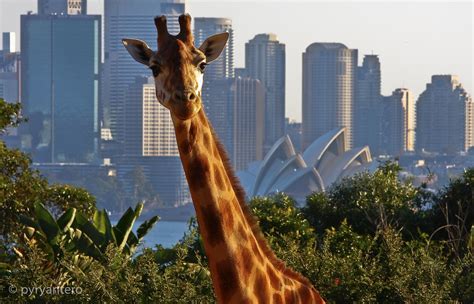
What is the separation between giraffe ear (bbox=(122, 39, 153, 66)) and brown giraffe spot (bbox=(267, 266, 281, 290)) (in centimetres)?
141

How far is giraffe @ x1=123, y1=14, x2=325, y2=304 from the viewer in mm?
7984

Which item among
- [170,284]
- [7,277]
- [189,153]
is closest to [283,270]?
[189,153]

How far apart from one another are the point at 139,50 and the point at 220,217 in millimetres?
1003

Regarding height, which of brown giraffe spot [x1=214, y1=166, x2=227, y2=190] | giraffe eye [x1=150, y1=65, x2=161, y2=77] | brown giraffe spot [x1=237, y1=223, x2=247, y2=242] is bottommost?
brown giraffe spot [x1=237, y1=223, x2=247, y2=242]

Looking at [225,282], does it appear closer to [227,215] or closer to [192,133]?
[227,215]

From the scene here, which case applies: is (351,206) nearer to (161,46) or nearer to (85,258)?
(85,258)

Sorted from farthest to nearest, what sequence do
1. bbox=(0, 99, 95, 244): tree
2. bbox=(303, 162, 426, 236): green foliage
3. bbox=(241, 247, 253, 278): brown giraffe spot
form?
bbox=(303, 162, 426, 236): green foliage < bbox=(0, 99, 95, 244): tree < bbox=(241, 247, 253, 278): brown giraffe spot

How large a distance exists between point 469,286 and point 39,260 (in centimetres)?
369

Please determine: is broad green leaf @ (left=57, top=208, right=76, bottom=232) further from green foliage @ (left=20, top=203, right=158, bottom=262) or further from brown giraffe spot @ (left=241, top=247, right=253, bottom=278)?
brown giraffe spot @ (left=241, top=247, right=253, bottom=278)

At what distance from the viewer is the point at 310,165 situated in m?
154

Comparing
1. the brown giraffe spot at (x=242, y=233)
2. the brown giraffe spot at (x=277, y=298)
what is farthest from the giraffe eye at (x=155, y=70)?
the brown giraffe spot at (x=277, y=298)

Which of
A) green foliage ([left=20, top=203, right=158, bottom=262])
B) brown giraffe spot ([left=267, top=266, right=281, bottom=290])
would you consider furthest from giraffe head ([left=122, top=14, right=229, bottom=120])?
green foliage ([left=20, top=203, right=158, bottom=262])

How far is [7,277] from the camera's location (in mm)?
13180

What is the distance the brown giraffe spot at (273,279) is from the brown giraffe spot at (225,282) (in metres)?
0.41
